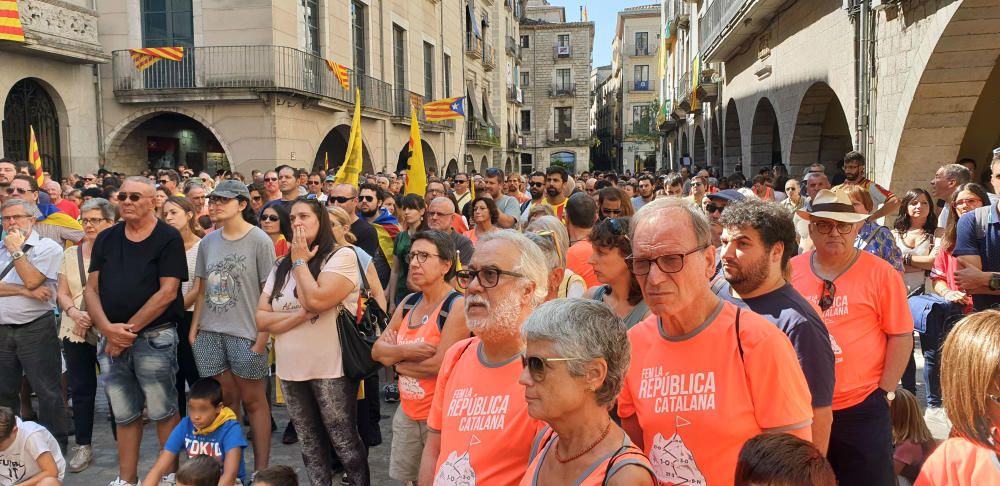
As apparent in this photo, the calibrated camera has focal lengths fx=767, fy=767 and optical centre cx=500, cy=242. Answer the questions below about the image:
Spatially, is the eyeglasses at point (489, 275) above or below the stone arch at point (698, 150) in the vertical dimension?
below

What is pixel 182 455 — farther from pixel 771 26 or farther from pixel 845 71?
pixel 771 26

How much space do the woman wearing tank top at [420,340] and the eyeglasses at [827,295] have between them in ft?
5.54

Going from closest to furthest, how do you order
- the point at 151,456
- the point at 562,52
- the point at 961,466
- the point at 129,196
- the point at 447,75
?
the point at 961,466, the point at 129,196, the point at 151,456, the point at 447,75, the point at 562,52

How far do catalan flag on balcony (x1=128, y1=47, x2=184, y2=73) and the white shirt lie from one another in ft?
37.2

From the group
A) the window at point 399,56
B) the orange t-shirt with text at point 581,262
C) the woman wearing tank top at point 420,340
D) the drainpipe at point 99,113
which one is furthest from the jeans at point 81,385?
the window at point 399,56

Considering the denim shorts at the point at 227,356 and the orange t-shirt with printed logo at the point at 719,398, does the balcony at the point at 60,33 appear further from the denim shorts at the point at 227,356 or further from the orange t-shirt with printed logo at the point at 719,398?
the orange t-shirt with printed logo at the point at 719,398

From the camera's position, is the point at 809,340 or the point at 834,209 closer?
the point at 809,340

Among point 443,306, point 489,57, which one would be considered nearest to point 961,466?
point 443,306

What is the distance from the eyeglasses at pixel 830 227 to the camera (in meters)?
3.60

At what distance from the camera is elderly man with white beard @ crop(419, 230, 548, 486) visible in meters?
2.55

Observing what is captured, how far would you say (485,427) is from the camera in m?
2.58

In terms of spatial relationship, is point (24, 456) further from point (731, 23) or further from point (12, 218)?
point (731, 23)

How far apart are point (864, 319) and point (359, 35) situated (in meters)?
19.8

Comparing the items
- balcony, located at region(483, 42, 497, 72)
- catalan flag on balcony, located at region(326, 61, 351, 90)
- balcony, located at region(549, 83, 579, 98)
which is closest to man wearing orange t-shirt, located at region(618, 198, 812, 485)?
catalan flag on balcony, located at region(326, 61, 351, 90)
